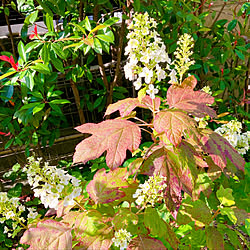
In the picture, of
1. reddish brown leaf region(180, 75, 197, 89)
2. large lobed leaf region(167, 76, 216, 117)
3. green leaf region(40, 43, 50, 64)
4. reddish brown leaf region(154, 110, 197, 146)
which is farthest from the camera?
green leaf region(40, 43, 50, 64)

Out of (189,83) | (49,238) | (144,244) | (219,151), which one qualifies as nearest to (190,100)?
(189,83)

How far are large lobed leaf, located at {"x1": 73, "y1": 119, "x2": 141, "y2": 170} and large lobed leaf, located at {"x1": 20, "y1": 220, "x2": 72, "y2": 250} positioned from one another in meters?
0.29

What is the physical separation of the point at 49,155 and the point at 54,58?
1.36 meters

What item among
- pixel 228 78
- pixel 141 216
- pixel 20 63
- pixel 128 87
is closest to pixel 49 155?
pixel 128 87

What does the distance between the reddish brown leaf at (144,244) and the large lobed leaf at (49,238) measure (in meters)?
0.24

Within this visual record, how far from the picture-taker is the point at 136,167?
102 centimetres

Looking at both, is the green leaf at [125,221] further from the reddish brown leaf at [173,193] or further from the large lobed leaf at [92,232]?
the reddish brown leaf at [173,193]

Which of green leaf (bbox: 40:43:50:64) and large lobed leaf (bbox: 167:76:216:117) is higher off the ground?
green leaf (bbox: 40:43:50:64)

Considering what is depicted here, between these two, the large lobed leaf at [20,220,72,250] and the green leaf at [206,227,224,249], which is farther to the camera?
the green leaf at [206,227,224,249]

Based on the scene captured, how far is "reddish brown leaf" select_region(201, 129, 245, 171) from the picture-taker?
2.99 feet

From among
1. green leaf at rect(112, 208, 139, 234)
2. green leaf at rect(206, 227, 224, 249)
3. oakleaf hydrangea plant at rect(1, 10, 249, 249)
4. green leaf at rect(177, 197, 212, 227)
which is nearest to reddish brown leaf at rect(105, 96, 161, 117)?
oakleaf hydrangea plant at rect(1, 10, 249, 249)

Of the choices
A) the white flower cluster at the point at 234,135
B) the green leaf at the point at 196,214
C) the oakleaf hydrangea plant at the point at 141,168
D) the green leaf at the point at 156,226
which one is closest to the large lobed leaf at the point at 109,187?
the oakleaf hydrangea plant at the point at 141,168

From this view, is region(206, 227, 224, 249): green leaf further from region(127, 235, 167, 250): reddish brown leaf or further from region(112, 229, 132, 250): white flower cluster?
region(112, 229, 132, 250): white flower cluster

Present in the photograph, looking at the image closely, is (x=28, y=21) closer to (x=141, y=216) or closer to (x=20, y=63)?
(x=20, y=63)
